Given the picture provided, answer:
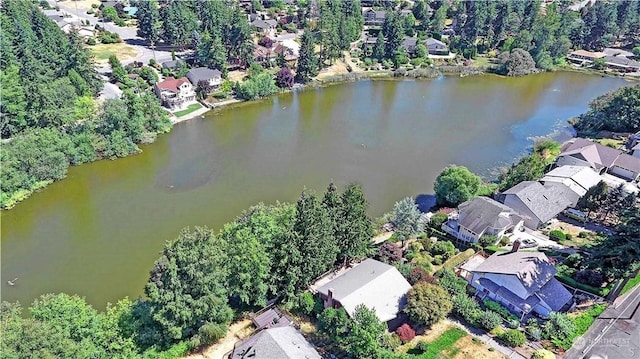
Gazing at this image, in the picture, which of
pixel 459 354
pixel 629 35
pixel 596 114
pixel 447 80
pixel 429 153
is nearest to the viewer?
pixel 459 354

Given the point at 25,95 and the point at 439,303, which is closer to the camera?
the point at 439,303

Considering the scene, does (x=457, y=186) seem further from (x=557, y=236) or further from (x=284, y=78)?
(x=284, y=78)

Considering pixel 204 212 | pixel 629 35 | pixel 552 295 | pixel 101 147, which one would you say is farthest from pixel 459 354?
pixel 629 35

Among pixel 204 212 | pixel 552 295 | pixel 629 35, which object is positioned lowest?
pixel 204 212

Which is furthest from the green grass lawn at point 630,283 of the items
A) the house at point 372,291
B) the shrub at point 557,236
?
the house at point 372,291

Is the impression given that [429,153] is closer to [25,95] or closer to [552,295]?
[552,295]

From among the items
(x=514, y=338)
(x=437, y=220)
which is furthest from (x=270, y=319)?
(x=437, y=220)

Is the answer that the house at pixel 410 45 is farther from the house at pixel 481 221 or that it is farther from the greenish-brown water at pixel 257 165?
the house at pixel 481 221

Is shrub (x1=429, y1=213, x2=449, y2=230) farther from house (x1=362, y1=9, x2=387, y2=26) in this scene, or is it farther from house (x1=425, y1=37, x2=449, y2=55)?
house (x1=362, y1=9, x2=387, y2=26)
